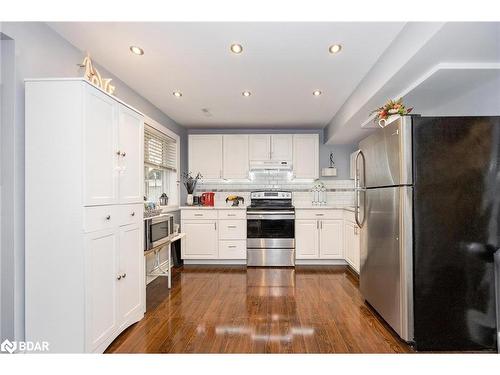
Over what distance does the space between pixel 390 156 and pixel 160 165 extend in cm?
309

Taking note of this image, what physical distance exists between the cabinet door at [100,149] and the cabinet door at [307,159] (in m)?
3.34

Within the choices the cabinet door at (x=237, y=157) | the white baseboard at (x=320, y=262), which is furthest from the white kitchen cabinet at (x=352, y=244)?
the cabinet door at (x=237, y=157)

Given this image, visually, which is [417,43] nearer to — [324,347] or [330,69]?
[330,69]

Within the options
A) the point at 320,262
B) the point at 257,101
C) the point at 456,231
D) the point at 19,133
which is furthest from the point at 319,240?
the point at 19,133

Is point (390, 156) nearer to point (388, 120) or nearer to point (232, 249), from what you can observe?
point (388, 120)

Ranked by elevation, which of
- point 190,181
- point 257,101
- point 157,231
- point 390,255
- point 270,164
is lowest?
point 390,255

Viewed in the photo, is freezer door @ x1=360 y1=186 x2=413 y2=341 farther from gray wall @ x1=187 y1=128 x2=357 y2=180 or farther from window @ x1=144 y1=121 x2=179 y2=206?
window @ x1=144 y1=121 x2=179 y2=206

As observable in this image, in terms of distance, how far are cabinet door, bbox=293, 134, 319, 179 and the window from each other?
2.11 metres

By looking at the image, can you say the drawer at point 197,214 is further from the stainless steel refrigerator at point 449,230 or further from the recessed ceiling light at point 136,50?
the stainless steel refrigerator at point 449,230

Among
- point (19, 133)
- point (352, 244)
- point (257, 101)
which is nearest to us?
point (19, 133)

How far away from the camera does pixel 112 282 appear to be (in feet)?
6.72

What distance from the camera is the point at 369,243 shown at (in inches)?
105
